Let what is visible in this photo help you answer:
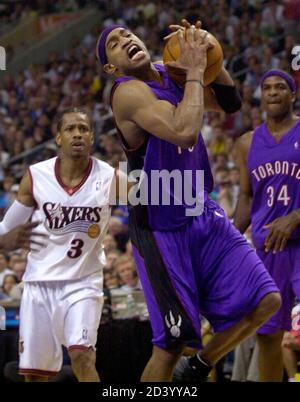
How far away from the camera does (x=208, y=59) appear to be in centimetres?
542

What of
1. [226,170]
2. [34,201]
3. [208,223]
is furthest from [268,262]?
Answer: [226,170]

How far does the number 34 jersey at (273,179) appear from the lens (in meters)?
6.48

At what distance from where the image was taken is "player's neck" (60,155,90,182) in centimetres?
672

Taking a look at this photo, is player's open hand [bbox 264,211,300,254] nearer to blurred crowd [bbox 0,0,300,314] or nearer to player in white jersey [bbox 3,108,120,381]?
player in white jersey [bbox 3,108,120,381]

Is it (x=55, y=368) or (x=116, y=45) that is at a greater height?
(x=116, y=45)

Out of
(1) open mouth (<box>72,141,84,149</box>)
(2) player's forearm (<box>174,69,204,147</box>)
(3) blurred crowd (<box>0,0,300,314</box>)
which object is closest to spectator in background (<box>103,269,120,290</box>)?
(3) blurred crowd (<box>0,0,300,314</box>)

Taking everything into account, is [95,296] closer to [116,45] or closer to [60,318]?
[60,318]

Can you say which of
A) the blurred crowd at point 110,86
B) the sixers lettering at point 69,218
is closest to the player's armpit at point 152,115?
the sixers lettering at point 69,218

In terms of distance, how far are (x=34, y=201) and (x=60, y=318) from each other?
2.68ft

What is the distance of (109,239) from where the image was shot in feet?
32.4

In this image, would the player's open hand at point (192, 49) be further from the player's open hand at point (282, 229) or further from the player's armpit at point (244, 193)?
the player's armpit at point (244, 193)
